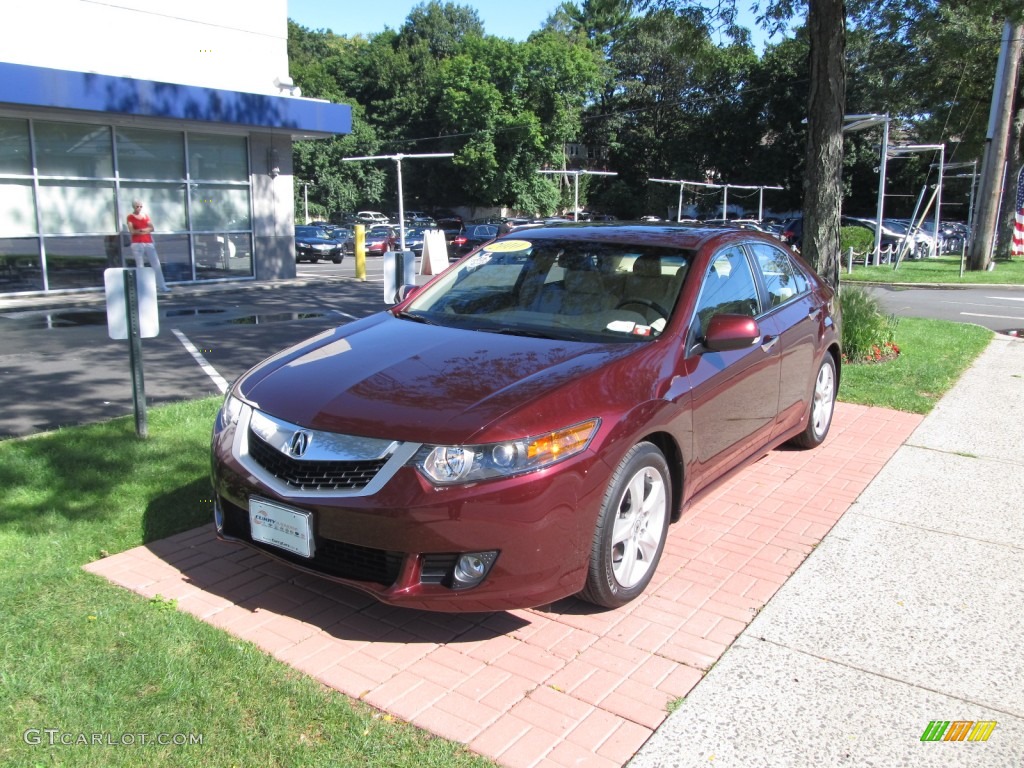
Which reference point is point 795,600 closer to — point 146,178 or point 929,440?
point 929,440

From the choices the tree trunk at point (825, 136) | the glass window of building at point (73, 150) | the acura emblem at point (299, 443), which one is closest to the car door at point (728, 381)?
the acura emblem at point (299, 443)

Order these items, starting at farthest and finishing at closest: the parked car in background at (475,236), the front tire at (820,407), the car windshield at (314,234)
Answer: the parked car in background at (475,236) < the car windshield at (314,234) < the front tire at (820,407)

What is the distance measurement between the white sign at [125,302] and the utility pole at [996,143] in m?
21.9

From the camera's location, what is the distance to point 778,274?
575 centimetres

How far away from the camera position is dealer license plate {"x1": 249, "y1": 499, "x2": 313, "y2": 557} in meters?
3.46

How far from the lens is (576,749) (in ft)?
9.46

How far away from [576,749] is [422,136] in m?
68.2

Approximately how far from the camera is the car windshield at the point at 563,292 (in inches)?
173

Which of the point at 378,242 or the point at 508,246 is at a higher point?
the point at 508,246

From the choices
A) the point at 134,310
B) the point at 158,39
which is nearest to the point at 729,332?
the point at 134,310

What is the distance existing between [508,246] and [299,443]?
2.17 meters

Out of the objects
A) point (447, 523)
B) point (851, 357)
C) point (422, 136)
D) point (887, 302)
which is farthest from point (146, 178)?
point (422, 136)

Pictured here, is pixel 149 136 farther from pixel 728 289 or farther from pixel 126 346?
pixel 728 289

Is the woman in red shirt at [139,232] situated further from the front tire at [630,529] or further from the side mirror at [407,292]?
the front tire at [630,529]
